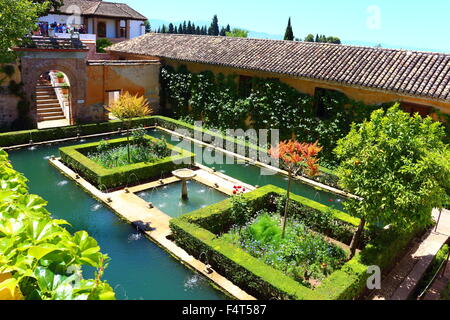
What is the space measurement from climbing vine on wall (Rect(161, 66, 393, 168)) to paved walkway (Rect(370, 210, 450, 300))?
5766mm

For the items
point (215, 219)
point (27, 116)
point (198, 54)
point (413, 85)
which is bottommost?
point (215, 219)

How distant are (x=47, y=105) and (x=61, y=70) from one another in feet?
12.4

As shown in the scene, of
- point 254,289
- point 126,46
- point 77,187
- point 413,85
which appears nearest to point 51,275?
point 254,289

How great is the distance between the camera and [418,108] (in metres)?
13.8

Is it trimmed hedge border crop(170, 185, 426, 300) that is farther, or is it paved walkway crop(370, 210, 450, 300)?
paved walkway crop(370, 210, 450, 300)

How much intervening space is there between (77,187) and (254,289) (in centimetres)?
837

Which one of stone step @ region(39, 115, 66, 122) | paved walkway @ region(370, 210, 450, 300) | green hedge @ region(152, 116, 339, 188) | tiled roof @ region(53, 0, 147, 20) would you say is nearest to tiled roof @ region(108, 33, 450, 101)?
green hedge @ region(152, 116, 339, 188)

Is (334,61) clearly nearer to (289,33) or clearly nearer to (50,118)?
(50,118)

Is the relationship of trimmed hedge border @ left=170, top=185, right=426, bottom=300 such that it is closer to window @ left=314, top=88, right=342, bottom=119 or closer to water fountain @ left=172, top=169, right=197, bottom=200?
water fountain @ left=172, top=169, right=197, bottom=200

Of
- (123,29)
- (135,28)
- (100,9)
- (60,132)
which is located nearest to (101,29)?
(100,9)

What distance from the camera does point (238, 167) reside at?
16.6 m

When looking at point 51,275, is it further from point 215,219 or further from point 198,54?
point 198,54

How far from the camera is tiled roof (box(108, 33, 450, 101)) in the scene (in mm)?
13562

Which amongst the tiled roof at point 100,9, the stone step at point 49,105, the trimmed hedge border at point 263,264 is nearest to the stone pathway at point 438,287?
the trimmed hedge border at point 263,264
